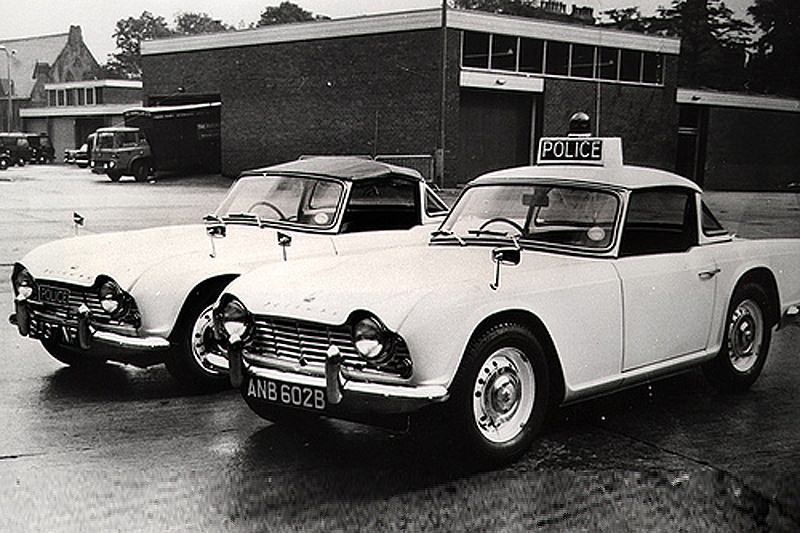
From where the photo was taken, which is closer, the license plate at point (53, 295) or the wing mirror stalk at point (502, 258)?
the wing mirror stalk at point (502, 258)

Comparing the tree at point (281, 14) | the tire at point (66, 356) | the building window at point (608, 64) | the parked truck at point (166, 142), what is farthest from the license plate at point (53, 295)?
the building window at point (608, 64)

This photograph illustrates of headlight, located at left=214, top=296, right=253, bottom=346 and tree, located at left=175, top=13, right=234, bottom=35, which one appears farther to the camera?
tree, located at left=175, top=13, right=234, bottom=35

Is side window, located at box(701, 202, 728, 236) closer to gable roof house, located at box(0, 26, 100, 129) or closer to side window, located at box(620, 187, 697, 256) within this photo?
side window, located at box(620, 187, 697, 256)

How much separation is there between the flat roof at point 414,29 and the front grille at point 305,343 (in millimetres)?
1573

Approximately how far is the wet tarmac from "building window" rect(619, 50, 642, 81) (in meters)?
0.72

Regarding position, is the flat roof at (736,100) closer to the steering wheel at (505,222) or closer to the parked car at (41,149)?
the steering wheel at (505,222)

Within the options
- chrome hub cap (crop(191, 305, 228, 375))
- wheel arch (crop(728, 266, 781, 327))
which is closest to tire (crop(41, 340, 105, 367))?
chrome hub cap (crop(191, 305, 228, 375))

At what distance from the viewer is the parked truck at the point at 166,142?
5492mm

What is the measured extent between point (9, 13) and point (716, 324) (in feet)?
11.6

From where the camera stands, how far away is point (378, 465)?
128 inches

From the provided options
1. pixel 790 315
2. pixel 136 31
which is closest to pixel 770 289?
Result: pixel 790 315

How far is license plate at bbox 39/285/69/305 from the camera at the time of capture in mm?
4371

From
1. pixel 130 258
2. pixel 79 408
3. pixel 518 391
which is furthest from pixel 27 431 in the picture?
pixel 518 391

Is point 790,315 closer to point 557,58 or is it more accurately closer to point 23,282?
point 557,58
